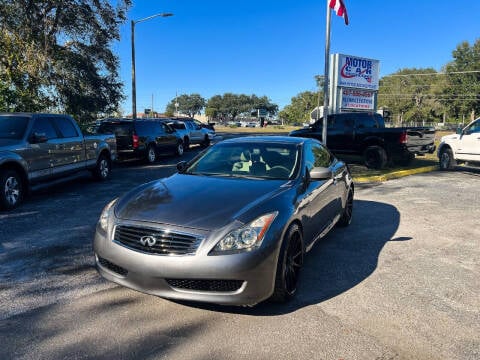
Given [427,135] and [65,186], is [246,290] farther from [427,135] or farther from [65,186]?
[427,135]

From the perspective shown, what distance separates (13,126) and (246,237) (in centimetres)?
671

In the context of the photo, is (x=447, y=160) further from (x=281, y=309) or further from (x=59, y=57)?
(x=59, y=57)

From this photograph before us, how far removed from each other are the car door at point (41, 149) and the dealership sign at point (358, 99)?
44.5ft

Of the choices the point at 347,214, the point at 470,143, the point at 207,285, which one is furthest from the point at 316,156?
the point at 470,143

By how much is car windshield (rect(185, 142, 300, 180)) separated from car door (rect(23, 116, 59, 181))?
4377 mm

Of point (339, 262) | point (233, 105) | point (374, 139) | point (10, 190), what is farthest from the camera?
point (233, 105)

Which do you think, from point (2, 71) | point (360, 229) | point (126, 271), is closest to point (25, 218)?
point (126, 271)

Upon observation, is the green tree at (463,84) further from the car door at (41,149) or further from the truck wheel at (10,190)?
the truck wheel at (10,190)

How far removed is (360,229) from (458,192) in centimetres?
496

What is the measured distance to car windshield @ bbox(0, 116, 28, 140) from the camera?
25.8 ft

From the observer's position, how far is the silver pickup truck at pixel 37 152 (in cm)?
746

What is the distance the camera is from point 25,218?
6.90 m

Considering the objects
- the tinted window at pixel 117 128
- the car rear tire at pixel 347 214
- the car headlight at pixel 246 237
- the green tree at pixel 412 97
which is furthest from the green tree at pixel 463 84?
the car headlight at pixel 246 237

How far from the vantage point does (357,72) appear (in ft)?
62.1
